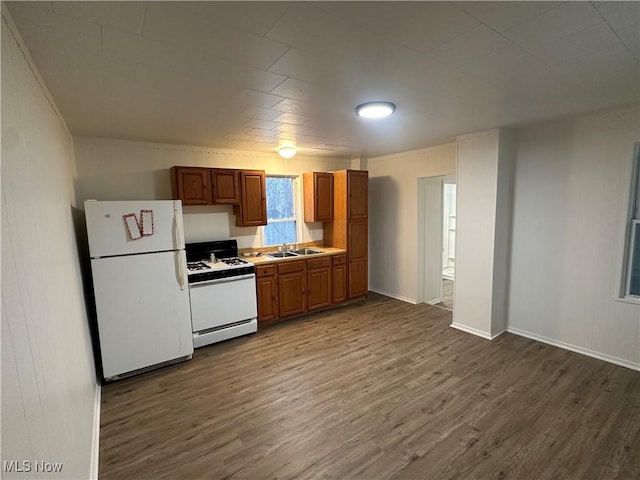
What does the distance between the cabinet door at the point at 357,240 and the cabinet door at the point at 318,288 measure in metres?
0.54

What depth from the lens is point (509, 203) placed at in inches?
141

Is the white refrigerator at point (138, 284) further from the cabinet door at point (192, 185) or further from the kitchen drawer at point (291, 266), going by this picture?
the kitchen drawer at point (291, 266)

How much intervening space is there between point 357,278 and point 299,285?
3.64ft

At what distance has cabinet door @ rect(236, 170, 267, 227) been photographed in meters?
4.09

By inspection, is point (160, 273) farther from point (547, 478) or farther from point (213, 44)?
point (547, 478)

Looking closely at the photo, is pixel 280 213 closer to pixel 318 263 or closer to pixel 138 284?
pixel 318 263

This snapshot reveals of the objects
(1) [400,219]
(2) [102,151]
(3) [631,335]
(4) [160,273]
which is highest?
(2) [102,151]

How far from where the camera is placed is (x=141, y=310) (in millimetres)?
2986

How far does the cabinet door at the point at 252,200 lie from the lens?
4.09m

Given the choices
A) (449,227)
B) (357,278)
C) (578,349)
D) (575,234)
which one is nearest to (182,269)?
(357,278)

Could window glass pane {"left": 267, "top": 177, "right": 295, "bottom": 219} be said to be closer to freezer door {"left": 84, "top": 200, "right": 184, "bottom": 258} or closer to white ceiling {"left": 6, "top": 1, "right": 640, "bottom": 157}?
freezer door {"left": 84, "top": 200, "right": 184, "bottom": 258}

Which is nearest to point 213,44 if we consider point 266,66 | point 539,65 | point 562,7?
point 266,66

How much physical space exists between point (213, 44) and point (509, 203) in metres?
3.51

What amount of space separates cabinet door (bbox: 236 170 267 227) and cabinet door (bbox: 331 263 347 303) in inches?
52.6
